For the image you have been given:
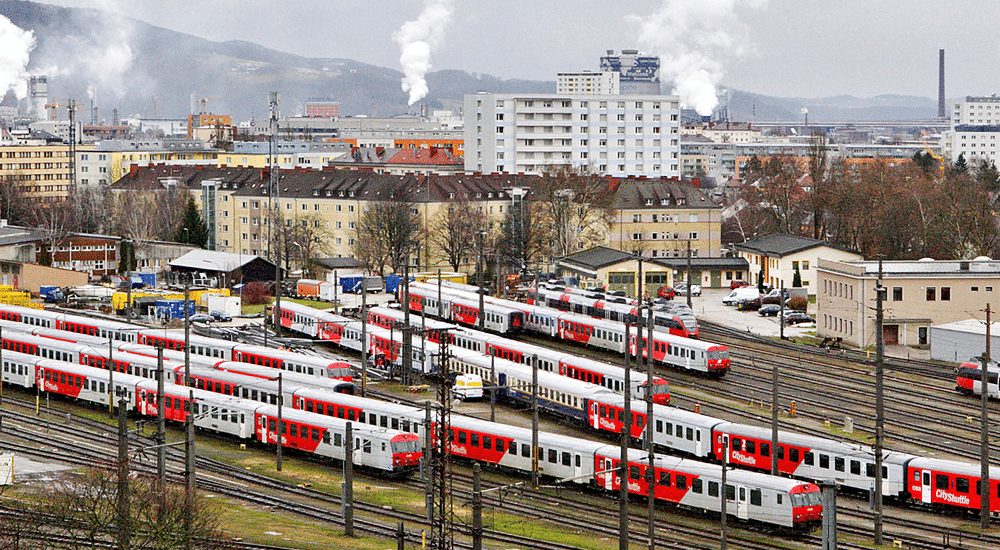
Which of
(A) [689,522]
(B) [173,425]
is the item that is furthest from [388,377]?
(A) [689,522]

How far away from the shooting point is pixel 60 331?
67.4 metres

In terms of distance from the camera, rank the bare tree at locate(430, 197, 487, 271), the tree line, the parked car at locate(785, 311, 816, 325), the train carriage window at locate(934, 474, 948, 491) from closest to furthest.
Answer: the train carriage window at locate(934, 474, 948, 491) → the parked car at locate(785, 311, 816, 325) → the tree line → the bare tree at locate(430, 197, 487, 271)

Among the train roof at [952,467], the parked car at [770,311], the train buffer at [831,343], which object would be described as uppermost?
the parked car at [770,311]

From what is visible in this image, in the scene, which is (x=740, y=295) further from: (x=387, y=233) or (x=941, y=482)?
(x=941, y=482)

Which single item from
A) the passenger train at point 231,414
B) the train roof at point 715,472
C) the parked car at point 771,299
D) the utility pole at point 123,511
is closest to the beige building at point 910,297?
the parked car at point 771,299

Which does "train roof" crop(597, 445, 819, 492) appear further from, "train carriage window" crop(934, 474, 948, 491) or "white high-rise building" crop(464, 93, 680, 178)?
"white high-rise building" crop(464, 93, 680, 178)

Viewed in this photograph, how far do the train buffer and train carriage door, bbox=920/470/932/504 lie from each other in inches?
1093

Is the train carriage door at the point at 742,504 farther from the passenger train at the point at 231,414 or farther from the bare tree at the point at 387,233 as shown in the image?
the bare tree at the point at 387,233

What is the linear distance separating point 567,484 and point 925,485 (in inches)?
416

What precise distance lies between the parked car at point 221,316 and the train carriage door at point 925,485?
46.4 meters

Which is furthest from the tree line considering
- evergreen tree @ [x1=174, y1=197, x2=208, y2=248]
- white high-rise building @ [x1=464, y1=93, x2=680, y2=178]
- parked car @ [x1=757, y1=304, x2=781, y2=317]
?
evergreen tree @ [x1=174, y1=197, x2=208, y2=248]

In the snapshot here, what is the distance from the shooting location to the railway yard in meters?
37.5

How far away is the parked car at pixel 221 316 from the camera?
78.5 metres

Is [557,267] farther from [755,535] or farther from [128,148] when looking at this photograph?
[128,148]
